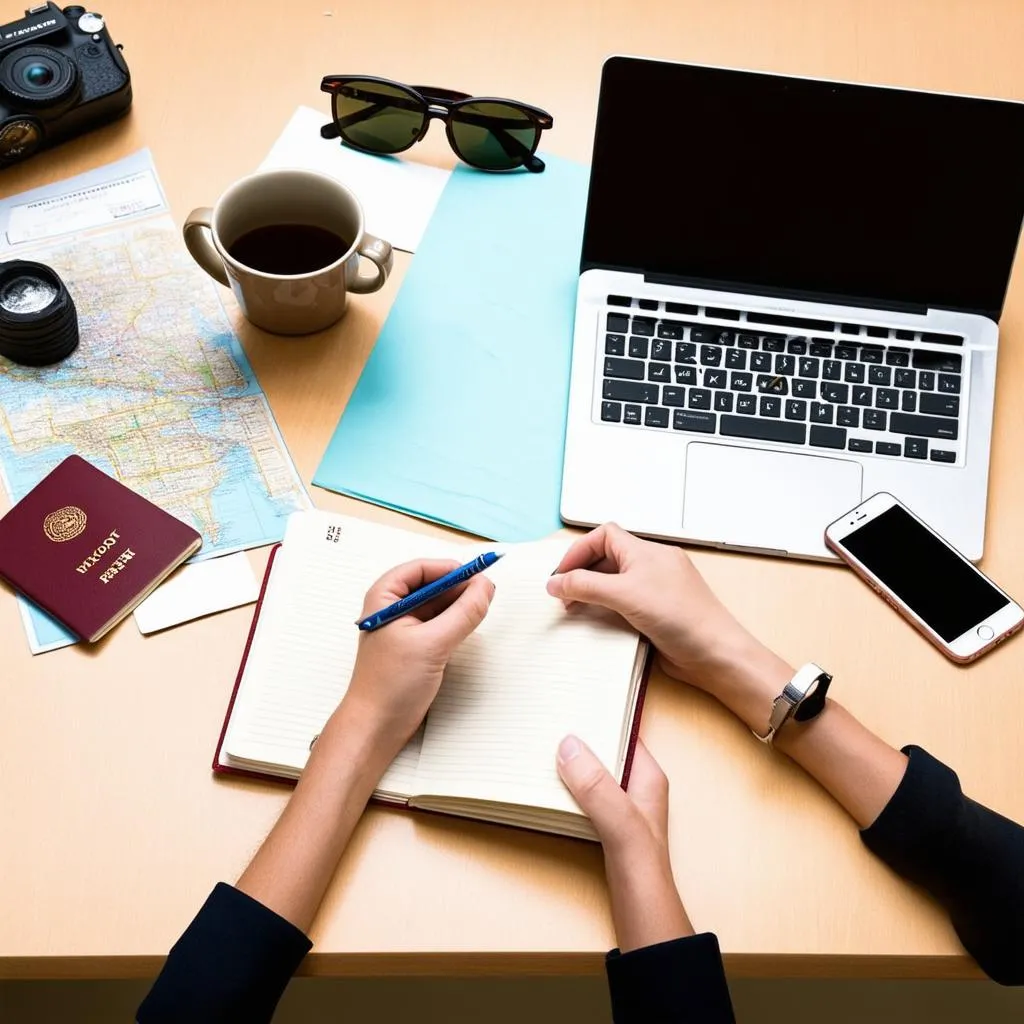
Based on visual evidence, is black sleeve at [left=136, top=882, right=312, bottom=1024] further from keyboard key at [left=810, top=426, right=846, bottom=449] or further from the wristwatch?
keyboard key at [left=810, top=426, right=846, bottom=449]

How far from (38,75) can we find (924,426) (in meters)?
0.85

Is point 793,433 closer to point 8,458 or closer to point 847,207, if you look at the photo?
point 847,207

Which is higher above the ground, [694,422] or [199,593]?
[694,422]

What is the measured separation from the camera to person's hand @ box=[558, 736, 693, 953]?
0.73 meters

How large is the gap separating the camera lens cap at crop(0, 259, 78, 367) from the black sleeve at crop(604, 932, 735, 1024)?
0.66 meters

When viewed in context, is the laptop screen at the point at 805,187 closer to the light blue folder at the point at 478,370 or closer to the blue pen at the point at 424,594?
the light blue folder at the point at 478,370

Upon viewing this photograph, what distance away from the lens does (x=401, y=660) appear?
78 cm

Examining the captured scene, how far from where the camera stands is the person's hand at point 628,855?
73 cm

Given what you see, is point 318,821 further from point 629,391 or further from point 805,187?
point 805,187

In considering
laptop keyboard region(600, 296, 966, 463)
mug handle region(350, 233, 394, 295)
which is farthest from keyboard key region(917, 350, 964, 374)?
mug handle region(350, 233, 394, 295)

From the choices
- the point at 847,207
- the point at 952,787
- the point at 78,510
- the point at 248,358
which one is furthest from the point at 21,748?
the point at 847,207

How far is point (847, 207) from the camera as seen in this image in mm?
918

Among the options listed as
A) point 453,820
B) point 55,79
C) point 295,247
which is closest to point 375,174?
point 295,247

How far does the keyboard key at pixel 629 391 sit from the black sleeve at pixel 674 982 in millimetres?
432
